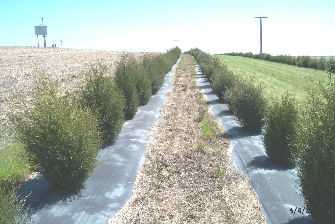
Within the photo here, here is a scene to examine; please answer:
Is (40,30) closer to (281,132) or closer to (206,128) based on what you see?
(206,128)

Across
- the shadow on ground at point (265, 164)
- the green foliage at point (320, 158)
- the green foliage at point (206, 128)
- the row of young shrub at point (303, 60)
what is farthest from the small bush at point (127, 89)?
the row of young shrub at point (303, 60)

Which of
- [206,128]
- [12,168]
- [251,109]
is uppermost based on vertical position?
[251,109]

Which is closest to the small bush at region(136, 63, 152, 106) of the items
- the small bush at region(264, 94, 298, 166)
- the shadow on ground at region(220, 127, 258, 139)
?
the shadow on ground at region(220, 127, 258, 139)

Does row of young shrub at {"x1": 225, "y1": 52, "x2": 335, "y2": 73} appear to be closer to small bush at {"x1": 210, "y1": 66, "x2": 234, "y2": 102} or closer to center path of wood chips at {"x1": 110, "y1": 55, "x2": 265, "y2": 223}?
small bush at {"x1": 210, "y1": 66, "x2": 234, "y2": 102}

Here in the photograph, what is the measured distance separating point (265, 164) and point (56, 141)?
6.27 metres

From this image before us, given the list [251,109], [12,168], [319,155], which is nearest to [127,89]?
[251,109]

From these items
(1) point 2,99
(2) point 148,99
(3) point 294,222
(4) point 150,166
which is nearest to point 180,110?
(2) point 148,99

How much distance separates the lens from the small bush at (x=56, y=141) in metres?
8.57

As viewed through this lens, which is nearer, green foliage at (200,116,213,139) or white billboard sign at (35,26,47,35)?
green foliage at (200,116,213,139)

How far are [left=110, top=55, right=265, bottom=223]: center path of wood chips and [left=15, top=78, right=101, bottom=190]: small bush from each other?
5.25ft

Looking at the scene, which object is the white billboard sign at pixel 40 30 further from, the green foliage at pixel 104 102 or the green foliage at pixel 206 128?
the green foliage at pixel 104 102

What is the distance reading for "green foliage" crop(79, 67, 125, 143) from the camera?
1273 cm

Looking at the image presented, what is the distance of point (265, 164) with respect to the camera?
11141 mm

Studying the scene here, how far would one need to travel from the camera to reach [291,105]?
11211 mm
